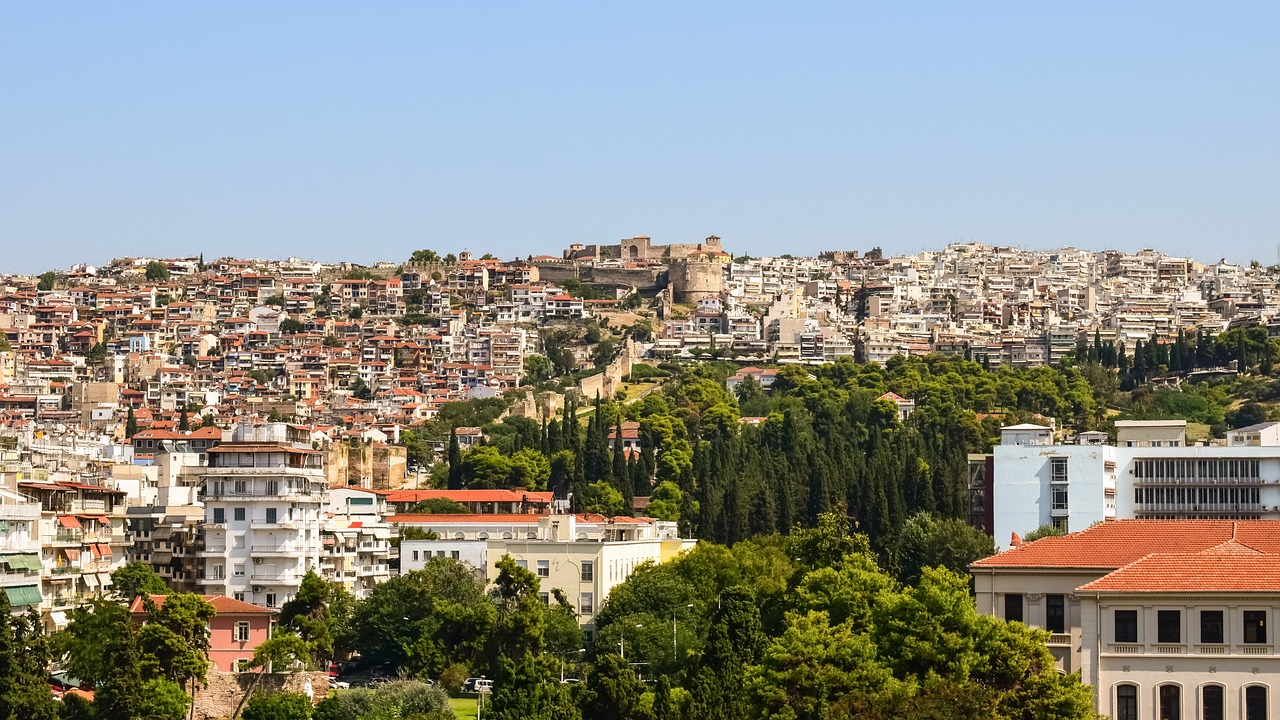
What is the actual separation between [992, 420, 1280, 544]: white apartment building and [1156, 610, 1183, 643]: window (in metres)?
55.3

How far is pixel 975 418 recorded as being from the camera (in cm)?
15300

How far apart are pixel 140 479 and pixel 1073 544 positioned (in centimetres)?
5796

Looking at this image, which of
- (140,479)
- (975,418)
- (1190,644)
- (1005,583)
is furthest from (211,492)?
(975,418)

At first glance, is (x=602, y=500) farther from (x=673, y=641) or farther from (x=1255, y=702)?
(x=1255, y=702)

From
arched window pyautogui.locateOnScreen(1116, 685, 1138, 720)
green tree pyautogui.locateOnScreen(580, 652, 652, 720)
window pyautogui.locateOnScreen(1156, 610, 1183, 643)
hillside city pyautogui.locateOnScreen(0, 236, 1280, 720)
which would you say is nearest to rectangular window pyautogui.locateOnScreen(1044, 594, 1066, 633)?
hillside city pyautogui.locateOnScreen(0, 236, 1280, 720)

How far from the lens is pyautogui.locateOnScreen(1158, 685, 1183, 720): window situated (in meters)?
51.7

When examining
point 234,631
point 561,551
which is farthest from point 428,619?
point 561,551

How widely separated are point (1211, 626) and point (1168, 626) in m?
0.98

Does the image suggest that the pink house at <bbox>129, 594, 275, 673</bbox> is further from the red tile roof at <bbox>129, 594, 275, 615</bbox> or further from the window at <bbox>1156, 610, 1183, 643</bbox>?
the window at <bbox>1156, 610, 1183, 643</bbox>

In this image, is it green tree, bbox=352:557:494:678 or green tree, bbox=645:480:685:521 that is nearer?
green tree, bbox=352:557:494:678

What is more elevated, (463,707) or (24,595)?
(24,595)

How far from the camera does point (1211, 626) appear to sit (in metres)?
51.8

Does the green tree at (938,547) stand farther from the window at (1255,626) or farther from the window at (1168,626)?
the window at (1255,626)

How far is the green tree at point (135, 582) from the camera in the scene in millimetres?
80375
